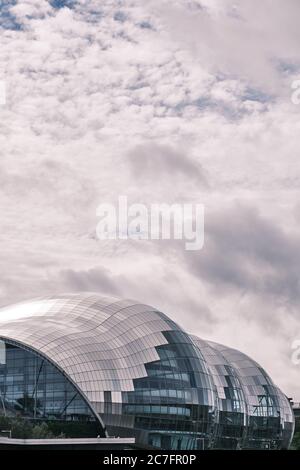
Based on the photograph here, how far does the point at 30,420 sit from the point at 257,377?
234 feet

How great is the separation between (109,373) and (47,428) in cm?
946

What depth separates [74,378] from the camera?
9831 cm

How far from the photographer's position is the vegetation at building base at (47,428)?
88656 millimetres

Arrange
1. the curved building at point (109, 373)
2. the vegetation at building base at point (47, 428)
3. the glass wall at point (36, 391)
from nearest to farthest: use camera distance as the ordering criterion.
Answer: the vegetation at building base at point (47, 428), the glass wall at point (36, 391), the curved building at point (109, 373)

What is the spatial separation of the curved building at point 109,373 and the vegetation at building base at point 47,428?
247 mm

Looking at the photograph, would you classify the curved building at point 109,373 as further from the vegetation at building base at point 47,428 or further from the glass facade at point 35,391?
the vegetation at building base at point 47,428

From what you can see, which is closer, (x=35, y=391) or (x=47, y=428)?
(x=47, y=428)

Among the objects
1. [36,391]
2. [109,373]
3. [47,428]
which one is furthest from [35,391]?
[109,373]

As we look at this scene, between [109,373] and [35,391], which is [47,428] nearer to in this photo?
[35,391]

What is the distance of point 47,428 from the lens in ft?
312

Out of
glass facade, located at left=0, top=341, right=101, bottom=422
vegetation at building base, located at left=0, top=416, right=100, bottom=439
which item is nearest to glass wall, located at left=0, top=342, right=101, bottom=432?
glass facade, located at left=0, top=341, right=101, bottom=422

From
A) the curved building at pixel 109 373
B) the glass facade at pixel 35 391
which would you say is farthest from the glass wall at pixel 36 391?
the curved building at pixel 109 373

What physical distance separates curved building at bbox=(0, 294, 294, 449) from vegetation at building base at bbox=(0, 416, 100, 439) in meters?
0.25
